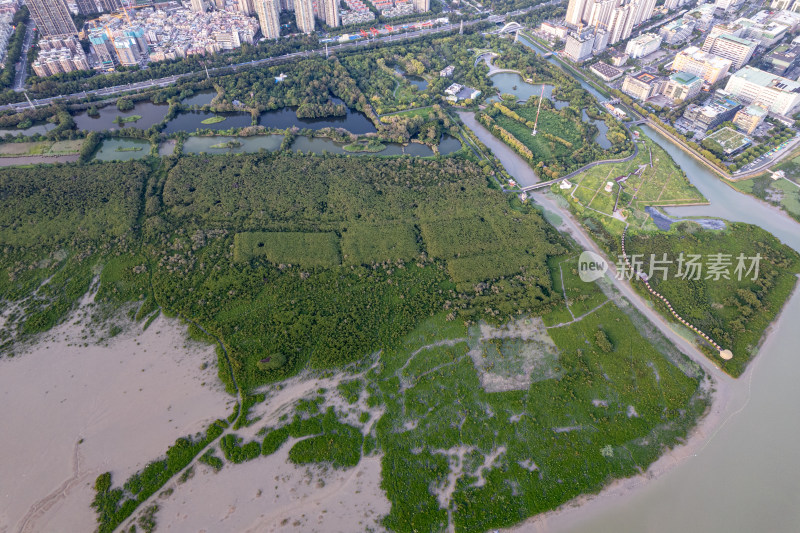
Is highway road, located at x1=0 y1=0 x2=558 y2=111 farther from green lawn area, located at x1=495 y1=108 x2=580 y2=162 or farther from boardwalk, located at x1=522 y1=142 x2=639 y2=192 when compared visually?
boardwalk, located at x1=522 y1=142 x2=639 y2=192

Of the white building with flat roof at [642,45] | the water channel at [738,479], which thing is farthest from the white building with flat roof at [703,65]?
the water channel at [738,479]

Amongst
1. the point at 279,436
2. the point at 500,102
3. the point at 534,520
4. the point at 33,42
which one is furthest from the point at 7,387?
the point at 33,42

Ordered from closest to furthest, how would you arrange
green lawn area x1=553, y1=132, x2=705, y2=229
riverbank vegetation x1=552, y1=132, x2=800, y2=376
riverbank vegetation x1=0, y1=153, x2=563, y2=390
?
1. riverbank vegetation x1=0, y1=153, x2=563, y2=390
2. riverbank vegetation x1=552, y1=132, x2=800, y2=376
3. green lawn area x1=553, y1=132, x2=705, y2=229

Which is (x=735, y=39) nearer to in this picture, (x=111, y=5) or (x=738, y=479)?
(x=738, y=479)

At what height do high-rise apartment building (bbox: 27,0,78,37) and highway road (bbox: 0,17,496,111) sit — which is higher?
high-rise apartment building (bbox: 27,0,78,37)

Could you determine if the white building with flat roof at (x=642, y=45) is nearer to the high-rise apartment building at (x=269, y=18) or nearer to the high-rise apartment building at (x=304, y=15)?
the high-rise apartment building at (x=304, y=15)

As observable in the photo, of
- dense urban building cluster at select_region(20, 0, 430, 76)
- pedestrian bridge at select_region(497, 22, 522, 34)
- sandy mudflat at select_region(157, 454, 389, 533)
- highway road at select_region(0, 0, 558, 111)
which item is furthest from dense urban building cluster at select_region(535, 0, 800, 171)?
sandy mudflat at select_region(157, 454, 389, 533)
